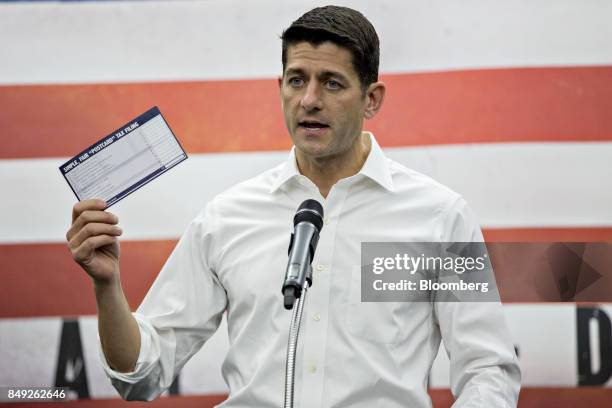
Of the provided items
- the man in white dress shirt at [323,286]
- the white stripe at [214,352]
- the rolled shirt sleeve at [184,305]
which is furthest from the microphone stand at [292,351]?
the white stripe at [214,352]

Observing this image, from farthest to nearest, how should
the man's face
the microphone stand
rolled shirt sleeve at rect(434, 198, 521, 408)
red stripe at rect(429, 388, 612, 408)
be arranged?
red stripe at rect(429, 388, 612, 408)
the man's face
rolled shirt sleeve at rect(434, 198, 521, 408)
the microphone stand

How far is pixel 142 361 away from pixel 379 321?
439 millimetres

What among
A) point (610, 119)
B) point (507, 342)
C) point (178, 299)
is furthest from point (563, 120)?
point (178, 299)

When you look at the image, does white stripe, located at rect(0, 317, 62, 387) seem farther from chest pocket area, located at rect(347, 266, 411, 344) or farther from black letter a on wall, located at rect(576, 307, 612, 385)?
black letter a on wall, located at rect(576, 307, 612, 385)

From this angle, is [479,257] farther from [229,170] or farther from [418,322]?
[229,170]

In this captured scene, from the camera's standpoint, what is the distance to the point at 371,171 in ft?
5.41

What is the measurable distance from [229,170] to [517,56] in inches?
30.6

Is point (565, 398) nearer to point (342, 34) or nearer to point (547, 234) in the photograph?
point (547, 234)

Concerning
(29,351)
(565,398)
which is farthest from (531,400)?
(29,351)

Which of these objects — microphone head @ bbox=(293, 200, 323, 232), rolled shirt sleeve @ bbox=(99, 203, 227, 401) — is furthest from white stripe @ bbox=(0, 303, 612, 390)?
microphone head @ bbox=(293, 200, 323, 232)

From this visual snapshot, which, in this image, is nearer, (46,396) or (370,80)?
(370,80)

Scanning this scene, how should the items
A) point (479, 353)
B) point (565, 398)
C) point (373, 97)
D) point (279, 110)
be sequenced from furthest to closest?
point (279, 110) < point (565, 398) < point (373, 97) < point (479, 353)

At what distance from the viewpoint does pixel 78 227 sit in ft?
4.38

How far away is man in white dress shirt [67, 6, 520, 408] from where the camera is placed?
1488 millimetres
